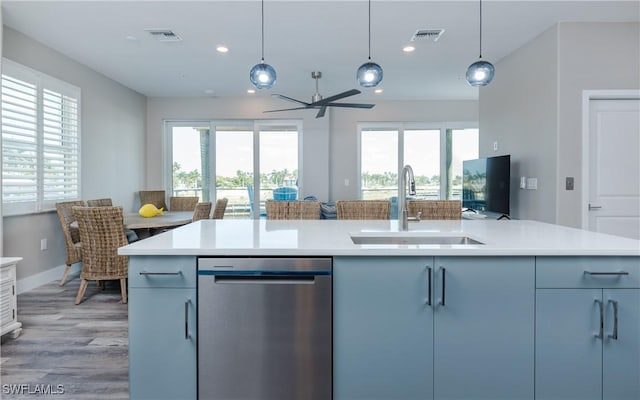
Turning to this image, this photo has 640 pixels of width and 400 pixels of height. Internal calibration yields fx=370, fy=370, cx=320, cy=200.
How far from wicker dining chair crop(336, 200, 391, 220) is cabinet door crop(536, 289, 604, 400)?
1648mm

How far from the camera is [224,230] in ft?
7.13

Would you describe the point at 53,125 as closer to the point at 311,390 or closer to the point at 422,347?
the point at 311,390

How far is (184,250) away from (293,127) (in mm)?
5910

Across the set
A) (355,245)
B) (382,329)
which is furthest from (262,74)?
(382,329)

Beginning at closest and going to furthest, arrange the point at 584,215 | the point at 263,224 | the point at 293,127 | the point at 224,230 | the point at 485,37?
the point at 224,230 → the point at 263,224 → the point at 584,215 → the point at 485,37 → the point at 293,127

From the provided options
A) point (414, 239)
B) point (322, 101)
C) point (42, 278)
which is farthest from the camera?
point (322, 101)

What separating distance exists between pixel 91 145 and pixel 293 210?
12.0 feet

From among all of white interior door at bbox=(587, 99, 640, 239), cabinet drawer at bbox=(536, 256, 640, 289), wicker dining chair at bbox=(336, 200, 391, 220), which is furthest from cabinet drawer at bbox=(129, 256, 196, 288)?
white interior door at bbox=(587, 99, 640, 239)

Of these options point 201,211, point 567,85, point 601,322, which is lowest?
point 601,322

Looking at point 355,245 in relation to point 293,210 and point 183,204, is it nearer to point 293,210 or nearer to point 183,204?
point 293,210

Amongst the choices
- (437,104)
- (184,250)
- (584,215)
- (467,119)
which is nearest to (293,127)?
(437,104)

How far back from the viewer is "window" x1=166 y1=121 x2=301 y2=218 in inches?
284

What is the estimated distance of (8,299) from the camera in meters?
2.73

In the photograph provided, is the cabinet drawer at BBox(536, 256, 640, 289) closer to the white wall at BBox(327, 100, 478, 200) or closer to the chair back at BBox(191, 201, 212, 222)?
the chair back at BBox(191, 201, 212, 222)
